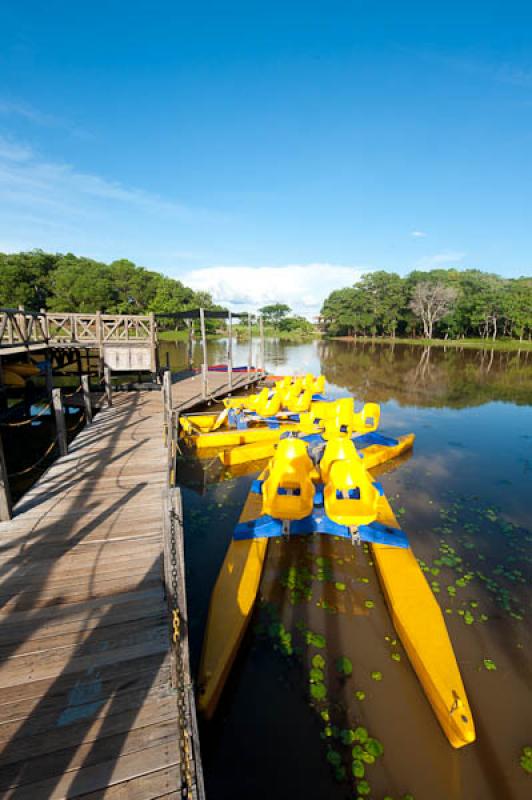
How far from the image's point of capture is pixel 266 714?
4039 millimetres

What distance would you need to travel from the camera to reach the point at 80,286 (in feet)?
165

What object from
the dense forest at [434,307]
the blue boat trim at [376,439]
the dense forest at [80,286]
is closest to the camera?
the blue boat trim at [376,439]

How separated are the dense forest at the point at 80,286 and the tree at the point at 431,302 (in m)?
42.2

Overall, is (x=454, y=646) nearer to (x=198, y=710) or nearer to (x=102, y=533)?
(x=198, y=710)

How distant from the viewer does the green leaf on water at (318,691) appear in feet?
13.7

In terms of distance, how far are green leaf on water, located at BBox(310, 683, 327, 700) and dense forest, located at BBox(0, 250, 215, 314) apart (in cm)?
4511

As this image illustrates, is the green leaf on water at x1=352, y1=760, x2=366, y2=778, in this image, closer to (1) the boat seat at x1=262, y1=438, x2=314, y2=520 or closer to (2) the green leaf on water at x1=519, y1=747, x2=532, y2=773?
(2) the green leaf on water at x1=519, y1=747, x2=532, y2=773

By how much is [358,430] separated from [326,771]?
9.65m

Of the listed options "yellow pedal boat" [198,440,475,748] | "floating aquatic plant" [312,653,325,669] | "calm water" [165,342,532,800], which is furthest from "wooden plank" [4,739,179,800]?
"floating aquatic plant" [312,653,325,669]

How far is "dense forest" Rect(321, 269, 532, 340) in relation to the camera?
5603cm

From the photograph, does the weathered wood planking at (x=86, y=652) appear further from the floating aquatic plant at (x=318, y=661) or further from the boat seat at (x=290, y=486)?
the floating aquatic plant at (x=318, y=661)

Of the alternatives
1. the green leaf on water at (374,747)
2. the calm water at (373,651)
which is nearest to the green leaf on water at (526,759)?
the calm water at (373,651)

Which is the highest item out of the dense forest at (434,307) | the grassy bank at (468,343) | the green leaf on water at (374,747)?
the dense forest at (434,307)

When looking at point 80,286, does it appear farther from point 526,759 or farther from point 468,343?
point 468,343
